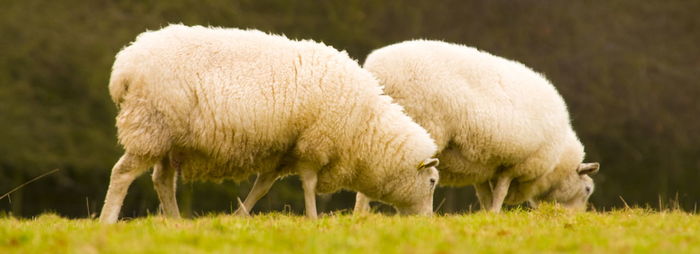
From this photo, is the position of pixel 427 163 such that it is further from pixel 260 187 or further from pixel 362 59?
pixel 362 59

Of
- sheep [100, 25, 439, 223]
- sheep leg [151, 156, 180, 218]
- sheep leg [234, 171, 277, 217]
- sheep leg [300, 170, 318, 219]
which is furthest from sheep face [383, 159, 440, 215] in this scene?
sheep leg [151, 156, 180, 218]

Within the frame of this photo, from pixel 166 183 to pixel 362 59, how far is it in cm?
1479

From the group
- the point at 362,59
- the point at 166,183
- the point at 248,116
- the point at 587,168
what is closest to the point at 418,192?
the point at 248,116

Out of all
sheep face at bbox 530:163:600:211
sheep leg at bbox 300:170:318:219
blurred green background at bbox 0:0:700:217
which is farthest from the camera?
blurred green background at bbox 0:0:700:217

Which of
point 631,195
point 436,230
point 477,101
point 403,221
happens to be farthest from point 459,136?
point 631,195

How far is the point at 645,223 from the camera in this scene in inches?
259

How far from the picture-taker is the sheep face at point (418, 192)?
908 cm

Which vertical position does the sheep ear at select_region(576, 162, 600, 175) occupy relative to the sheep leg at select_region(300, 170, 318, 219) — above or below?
below

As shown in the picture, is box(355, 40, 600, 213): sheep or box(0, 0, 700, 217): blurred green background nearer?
box(355, 40, 600, 213): sheep

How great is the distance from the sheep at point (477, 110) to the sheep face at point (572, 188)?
88cm

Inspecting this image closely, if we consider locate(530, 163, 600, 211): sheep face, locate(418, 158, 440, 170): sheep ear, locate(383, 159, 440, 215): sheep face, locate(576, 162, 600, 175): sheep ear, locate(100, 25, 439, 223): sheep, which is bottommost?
locate(530, 163, 600, 211): sheep face

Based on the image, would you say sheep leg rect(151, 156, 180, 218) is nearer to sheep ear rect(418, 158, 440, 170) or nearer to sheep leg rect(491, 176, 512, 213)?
sheep ear rect(418, 158, 440, 170)

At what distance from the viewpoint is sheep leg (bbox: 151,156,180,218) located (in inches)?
336

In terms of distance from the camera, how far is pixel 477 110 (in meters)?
9.88
